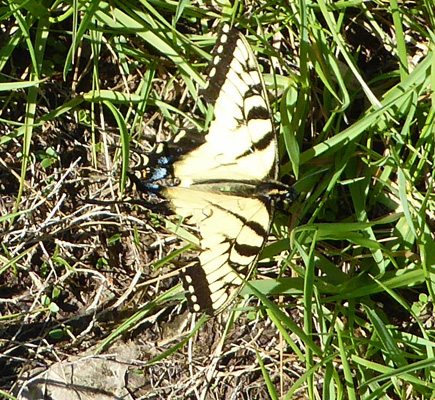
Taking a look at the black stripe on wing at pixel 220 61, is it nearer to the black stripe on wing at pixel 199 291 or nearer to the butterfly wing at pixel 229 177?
the butterfly wing at pixel 229 177

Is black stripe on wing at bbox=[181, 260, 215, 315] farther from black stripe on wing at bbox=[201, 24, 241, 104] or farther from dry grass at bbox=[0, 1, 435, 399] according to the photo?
black stripe on wing at bbox=[201, 24, 241, 104]

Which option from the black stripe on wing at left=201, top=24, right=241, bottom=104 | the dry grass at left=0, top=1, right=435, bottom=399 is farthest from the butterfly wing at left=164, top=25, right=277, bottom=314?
the dry grass at left=0, top=1, right=435, bottom=399

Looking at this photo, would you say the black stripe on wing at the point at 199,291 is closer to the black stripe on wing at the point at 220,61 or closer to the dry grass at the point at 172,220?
the dry grass at the point at 172,220

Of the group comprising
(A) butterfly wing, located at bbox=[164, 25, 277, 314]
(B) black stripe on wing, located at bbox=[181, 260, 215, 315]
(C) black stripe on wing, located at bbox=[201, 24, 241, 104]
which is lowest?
(B) black stripe on wing, located at bbox=[181, 260, 215, 315]

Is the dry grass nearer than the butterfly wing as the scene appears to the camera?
No

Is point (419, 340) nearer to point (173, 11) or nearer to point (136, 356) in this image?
point (136, 356)

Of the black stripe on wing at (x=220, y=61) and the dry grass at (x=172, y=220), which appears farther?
the dry grass at (x=172, y=220)

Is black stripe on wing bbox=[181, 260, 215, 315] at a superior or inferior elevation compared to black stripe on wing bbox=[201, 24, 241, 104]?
inferior

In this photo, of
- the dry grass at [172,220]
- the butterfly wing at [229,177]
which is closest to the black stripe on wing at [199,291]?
the butterfly wing at [229,177]

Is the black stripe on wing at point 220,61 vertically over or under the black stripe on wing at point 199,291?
over

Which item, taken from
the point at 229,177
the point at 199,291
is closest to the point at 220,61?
the point at 229,177

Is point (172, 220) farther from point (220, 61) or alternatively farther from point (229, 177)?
point (220, 61)

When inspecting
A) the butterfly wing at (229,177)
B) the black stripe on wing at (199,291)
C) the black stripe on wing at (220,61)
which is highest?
the black stripe on wing at (220,61)
